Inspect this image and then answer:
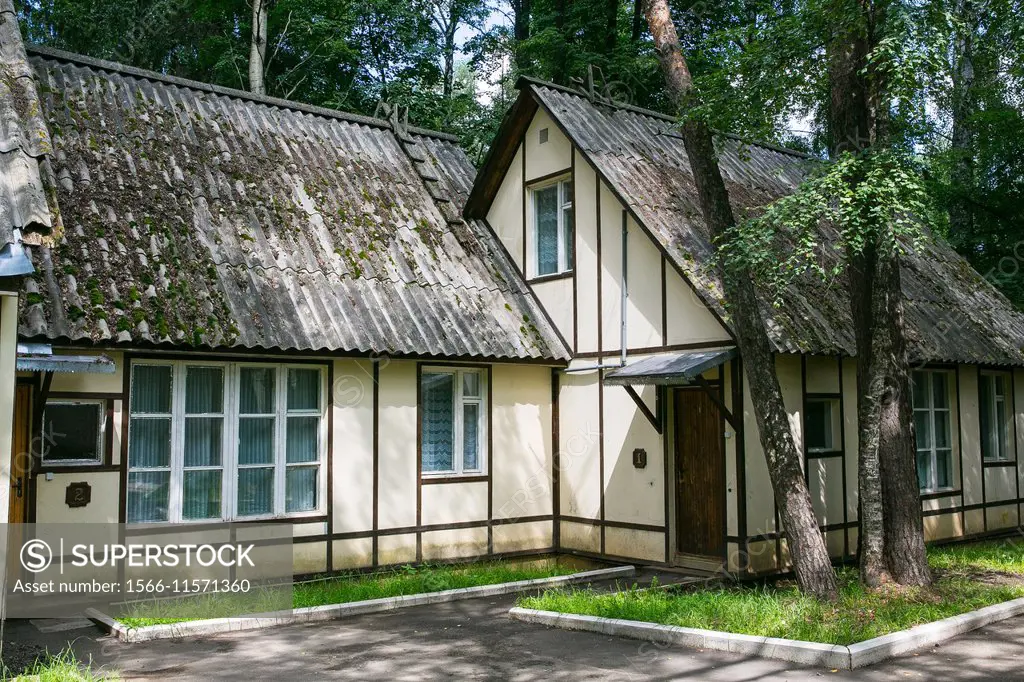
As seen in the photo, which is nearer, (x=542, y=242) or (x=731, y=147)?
(x=542, y=242)

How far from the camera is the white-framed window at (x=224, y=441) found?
396 inches

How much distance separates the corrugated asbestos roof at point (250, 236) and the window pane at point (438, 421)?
0.76 metres

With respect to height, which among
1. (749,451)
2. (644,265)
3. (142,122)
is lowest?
(749,451)

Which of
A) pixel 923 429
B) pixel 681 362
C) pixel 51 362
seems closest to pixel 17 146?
pixel 51 362

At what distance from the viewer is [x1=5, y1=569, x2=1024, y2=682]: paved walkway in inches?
283

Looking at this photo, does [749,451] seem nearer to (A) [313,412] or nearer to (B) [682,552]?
(B) [682,552]

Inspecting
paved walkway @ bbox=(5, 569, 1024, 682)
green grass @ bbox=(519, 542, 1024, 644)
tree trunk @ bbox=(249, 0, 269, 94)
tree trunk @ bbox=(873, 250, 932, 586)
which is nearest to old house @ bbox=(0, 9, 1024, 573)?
tree trunk @ bbox=(873, 250, 932, 586)

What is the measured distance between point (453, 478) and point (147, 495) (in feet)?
13.1

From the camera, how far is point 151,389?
10.1m

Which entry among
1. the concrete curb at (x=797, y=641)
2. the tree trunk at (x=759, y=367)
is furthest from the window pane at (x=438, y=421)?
the tree trunk at (x=759, y=367)

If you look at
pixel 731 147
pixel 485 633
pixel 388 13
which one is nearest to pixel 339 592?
pixel 485 633

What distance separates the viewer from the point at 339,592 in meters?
10.1

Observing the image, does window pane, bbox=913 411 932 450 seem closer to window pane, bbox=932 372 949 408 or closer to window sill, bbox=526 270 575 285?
window pane, bbox=932 372 949 408

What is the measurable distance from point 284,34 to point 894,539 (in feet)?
56.7
